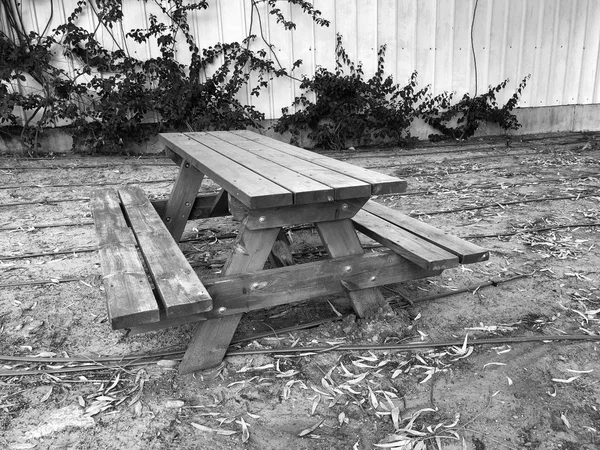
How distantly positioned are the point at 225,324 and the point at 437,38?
6908 mm

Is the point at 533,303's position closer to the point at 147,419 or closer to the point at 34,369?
the point at 147,419

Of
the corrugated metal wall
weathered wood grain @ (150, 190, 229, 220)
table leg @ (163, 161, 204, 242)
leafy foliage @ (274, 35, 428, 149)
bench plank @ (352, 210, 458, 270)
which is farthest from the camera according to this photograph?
leafy foliage @ (274, 35, 428, 149)

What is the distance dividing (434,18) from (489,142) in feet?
6.55

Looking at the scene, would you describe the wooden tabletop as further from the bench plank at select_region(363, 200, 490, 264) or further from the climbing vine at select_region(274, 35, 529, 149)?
the climbing vine at select_region(274, 35, 529, 149)

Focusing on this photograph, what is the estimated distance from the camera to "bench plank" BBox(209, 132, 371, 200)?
78.0 inches

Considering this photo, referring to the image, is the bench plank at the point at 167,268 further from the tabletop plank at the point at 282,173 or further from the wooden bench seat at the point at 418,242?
the wooden bench seat at the point at 418,242

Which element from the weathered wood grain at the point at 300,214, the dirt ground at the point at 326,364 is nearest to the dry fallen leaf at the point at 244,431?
the dirt ground at the point at 326,364

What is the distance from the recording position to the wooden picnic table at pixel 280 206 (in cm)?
195

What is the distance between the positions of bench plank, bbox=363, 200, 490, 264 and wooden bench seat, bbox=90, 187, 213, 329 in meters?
1.10

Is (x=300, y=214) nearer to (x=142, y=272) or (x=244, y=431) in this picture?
(x=142, y=272)

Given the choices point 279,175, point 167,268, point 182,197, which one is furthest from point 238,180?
point 182,197

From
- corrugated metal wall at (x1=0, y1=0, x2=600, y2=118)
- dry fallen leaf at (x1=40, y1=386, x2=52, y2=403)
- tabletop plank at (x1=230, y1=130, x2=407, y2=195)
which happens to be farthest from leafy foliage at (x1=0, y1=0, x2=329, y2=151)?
dry fallen leaf at (x1=40, y1=386, x2=52, y2=403)

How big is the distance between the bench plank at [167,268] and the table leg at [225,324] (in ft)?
0.66

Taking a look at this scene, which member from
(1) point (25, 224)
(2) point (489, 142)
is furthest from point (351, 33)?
(1) point (25, 224)
